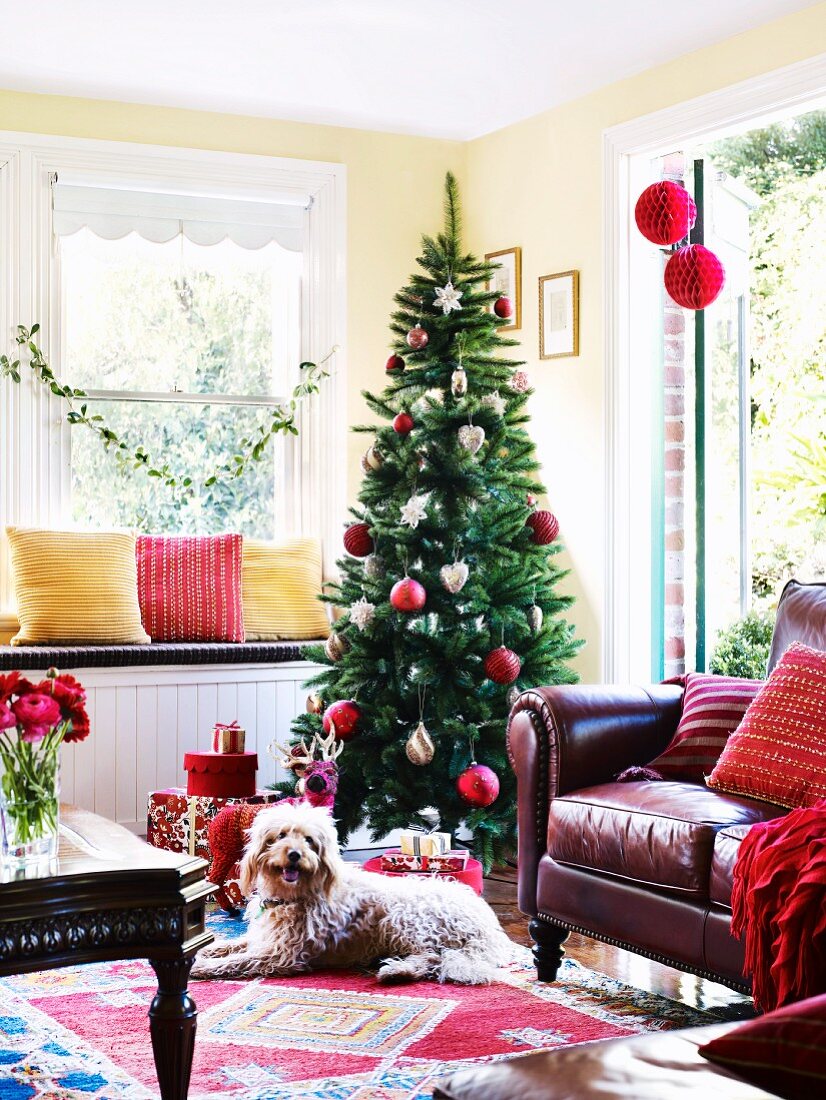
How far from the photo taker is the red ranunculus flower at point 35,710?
239cm

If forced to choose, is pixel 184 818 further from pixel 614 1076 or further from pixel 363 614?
pixel 614 1076

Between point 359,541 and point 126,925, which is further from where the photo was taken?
point 359,541

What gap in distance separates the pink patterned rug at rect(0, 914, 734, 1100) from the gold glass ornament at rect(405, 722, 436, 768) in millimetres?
843

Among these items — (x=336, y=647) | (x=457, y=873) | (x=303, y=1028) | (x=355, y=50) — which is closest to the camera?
(x=303, y=1028)

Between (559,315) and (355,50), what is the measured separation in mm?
1253

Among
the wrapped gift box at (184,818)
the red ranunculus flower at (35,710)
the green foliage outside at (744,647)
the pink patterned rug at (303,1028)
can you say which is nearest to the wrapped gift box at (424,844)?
the pink patterned rug at (303,1028)

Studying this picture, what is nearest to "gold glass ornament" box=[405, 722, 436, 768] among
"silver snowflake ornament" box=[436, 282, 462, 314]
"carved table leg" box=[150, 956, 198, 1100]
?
"silver snowflake ornament" box=[436, 282, 462, 314]

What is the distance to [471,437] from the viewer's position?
4305 millimetres

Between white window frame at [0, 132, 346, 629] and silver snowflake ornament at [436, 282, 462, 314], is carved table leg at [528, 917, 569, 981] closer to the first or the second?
silver snowflake ornament at [436, 282, 462, 314]

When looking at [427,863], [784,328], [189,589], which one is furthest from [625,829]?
[784,328]

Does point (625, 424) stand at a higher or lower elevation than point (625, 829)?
higher

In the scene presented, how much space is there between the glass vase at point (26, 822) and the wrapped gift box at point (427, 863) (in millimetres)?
1531

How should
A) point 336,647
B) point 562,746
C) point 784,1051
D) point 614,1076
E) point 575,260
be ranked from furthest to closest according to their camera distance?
1. point 575,260
2. point 336,647
3. point 562,746
4. point 614,1076
5. point 784,1051

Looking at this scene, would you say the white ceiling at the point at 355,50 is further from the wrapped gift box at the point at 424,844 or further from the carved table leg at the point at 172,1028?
the carved table leg at the point at 172,1028
